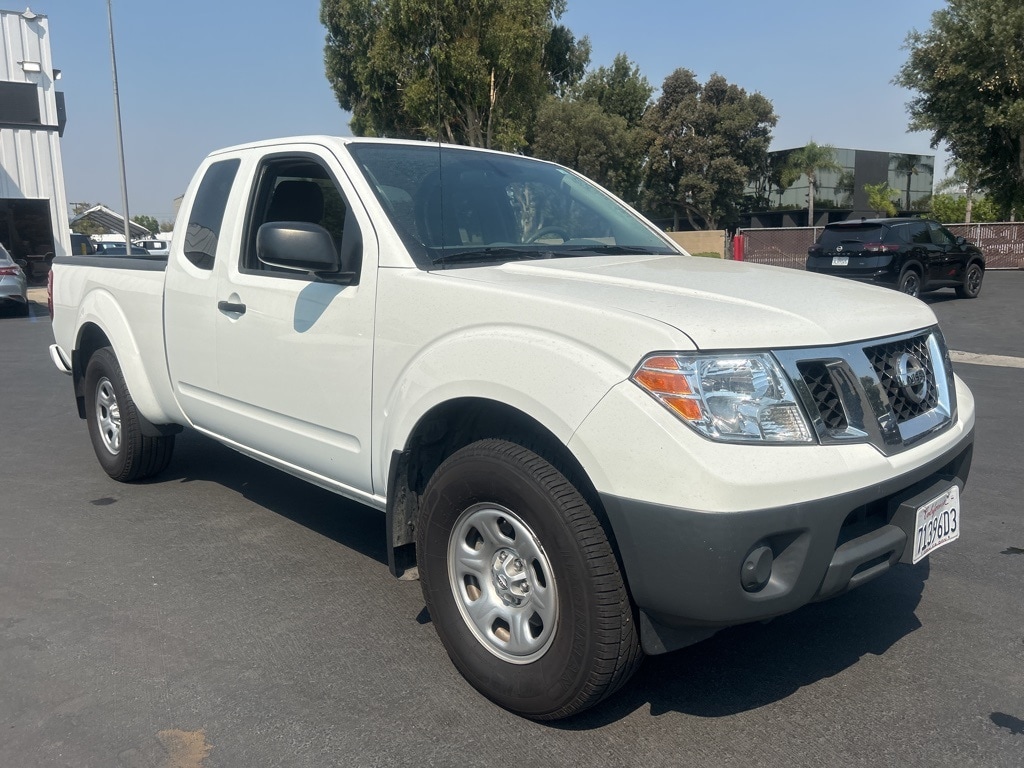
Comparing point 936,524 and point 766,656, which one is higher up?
point 936,524

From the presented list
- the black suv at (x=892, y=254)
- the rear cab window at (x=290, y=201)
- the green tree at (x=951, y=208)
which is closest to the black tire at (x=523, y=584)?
the rear cab window at (x=290, y=201)

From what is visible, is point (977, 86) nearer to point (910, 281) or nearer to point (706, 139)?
point (910, 281)

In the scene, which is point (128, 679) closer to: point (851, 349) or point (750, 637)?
point (750, 637)

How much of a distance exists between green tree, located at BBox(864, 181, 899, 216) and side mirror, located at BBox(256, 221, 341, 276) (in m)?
52.8

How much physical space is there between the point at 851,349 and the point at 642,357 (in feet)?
2.27

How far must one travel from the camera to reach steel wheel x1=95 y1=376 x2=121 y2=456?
5422 mm

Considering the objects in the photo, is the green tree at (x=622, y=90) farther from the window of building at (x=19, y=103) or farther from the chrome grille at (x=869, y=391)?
the chrome grille at (x=869, y=391)

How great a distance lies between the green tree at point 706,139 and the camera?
51031mm

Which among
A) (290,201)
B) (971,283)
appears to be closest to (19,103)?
(971,283)

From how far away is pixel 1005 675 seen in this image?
3.06m

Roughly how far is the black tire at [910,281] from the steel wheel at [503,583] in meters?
14.4

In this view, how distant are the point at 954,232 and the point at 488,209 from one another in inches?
959

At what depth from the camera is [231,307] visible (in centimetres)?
405

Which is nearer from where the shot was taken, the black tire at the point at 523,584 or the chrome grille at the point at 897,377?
the black tire at the point at 523,584
